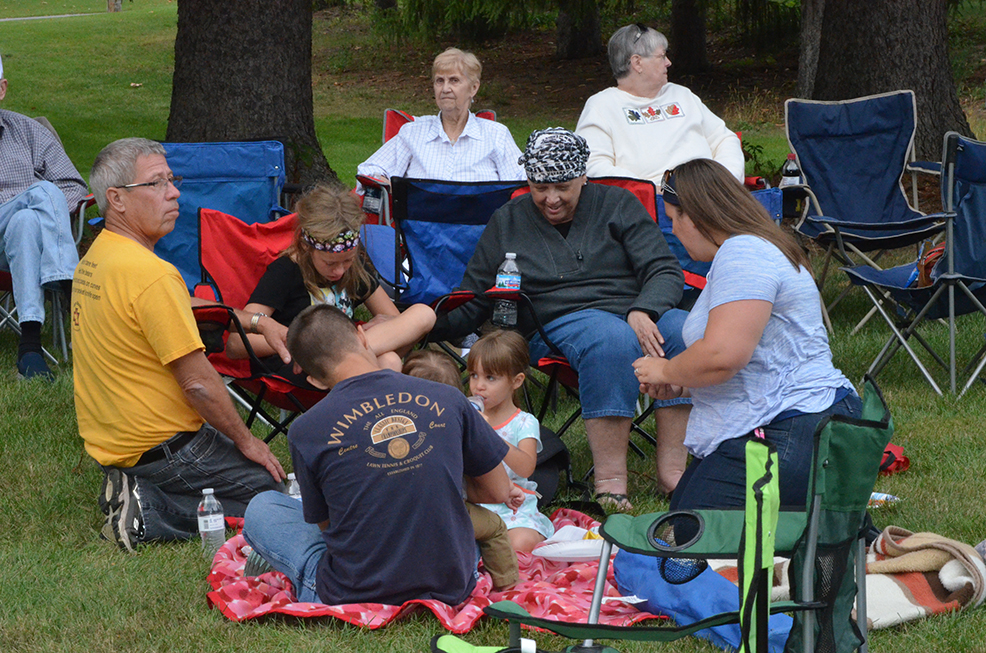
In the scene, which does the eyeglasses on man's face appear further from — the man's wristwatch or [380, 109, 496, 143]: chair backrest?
[380, 109, 496, 143]: chair backrest

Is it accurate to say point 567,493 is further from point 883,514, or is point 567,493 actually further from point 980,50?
point 980,50

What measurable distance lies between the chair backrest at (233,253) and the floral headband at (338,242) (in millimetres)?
565

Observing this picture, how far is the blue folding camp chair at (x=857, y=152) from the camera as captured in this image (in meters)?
6.06

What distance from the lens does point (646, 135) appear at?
5.01 meters

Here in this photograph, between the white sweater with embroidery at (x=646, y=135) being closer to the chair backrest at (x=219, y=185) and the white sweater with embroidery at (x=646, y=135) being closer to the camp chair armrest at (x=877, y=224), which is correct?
the camp chair armrest at (x=877, y=224)

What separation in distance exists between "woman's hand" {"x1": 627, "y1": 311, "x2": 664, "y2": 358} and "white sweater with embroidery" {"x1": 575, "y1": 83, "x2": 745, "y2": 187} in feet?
4.83

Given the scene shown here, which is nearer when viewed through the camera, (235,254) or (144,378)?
(144,378)

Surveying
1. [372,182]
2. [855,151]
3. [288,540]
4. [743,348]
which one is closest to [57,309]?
[372,182]

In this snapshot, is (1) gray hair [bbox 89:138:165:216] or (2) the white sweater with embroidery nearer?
(1) gray hair [bbox 89:138:165:216]

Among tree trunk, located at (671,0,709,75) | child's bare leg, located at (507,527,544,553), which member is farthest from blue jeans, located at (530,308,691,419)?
tree trunk, located at (671,0,709,75)

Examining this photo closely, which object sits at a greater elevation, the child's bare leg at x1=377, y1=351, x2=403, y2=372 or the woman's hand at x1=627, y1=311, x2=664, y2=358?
the woman's hand at x1=627, y1=311, x2=664, y2=358

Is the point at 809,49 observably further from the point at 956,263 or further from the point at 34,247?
the point at 34,247

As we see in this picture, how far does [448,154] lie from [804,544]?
3.67 meters

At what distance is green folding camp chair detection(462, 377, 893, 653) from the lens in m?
1.65
